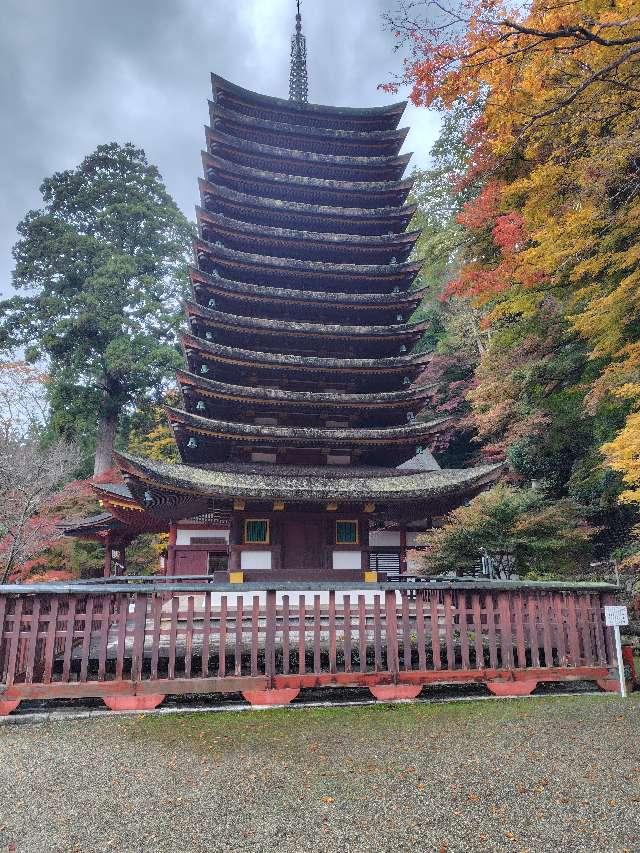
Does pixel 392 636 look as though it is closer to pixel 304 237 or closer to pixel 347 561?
pixel 347 561

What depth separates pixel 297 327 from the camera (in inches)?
505

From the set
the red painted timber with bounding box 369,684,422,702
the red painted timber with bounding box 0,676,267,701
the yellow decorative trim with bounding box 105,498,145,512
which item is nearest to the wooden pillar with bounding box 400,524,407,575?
the red painted timber with bounding box 369,684,422,702

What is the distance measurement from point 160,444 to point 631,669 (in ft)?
83.9

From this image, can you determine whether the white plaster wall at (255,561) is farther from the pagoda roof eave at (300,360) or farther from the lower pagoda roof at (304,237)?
the lower pagoda roof at (304,237)

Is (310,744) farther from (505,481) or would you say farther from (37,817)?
(505,481)

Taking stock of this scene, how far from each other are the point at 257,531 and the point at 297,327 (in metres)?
5.20

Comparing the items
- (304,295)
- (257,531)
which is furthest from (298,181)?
(257,531)

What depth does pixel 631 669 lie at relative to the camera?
7.53 meters

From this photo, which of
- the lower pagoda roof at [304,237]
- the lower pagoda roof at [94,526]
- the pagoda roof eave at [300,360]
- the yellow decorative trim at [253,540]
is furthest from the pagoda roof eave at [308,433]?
the lower pagoda roof at [94,526]

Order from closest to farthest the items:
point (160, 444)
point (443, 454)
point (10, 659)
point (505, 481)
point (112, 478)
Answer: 1. point (10, 659)
2. point (505, 481)
3. point (112, 478)
4. point (160, 444)
5. point (443, 454)

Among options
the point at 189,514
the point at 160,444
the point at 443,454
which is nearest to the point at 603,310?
the point at 189,514

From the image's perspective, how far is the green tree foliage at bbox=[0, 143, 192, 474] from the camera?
27.6m

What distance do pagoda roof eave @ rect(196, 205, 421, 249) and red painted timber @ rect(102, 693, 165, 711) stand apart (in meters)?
11.6

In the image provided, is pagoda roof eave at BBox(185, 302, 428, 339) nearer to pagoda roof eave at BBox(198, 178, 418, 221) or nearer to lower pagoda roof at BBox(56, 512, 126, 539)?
pagoda roof eave at BBox(198, 178, 418, 221)
